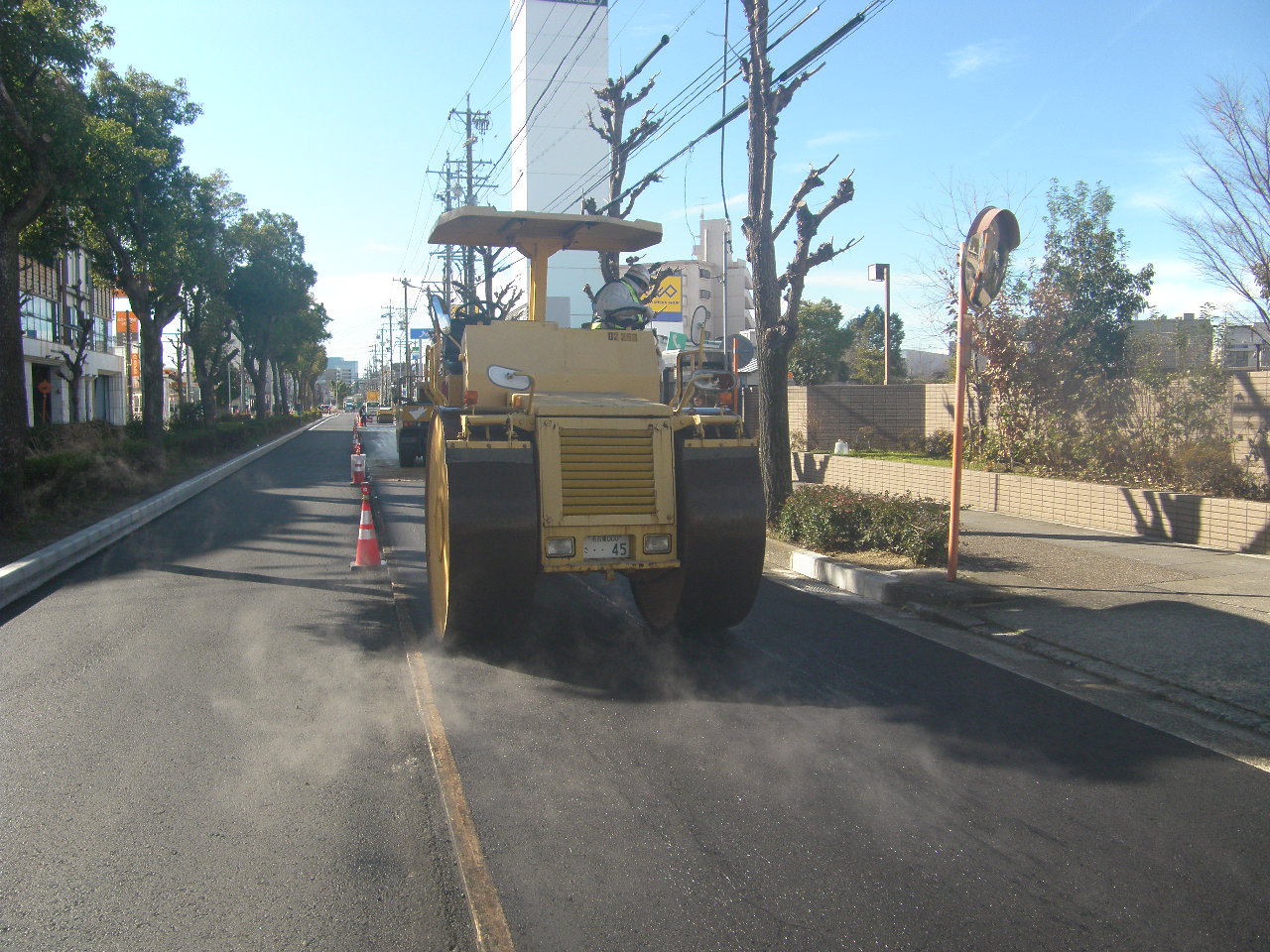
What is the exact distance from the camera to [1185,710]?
5.58 m

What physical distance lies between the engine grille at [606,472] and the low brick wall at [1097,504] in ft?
22.8

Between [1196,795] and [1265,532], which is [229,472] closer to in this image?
[1265,532]

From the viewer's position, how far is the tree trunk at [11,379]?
1173 centimetres

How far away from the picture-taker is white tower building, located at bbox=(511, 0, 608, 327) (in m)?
76.9

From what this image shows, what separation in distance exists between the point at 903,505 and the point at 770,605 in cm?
275

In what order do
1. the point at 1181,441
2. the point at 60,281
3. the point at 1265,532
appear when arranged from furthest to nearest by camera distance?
1. the point at 60,281
2. the point at 1181,441
3. the point at 1265,532

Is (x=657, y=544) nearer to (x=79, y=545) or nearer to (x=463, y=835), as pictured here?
(x=463, y=835)

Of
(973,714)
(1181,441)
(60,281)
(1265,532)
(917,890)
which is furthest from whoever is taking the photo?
(60,281)

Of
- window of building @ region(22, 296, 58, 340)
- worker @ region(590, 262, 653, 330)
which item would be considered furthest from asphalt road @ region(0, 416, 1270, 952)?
window of building @ region(22, 296, 58, 340)

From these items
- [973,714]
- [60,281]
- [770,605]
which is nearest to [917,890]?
[973,714]

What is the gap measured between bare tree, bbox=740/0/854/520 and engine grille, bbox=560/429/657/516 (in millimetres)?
5861

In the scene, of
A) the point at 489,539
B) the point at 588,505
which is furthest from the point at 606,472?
the point at 489,539

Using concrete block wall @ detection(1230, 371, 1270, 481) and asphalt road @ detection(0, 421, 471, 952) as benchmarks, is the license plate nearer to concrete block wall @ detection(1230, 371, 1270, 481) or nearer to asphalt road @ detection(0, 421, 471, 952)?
asphalt road @ detection(0, 421, 471, 952)

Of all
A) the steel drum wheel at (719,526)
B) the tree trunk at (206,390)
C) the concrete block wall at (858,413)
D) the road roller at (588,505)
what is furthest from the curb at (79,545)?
the tree trunk at (206,390)
